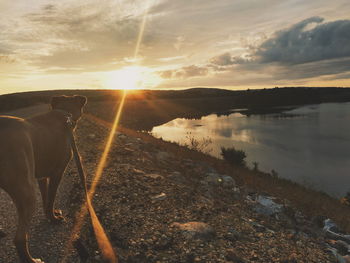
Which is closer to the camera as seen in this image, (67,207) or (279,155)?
(67,207)

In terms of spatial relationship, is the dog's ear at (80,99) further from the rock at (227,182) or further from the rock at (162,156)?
the rock at (162,156)

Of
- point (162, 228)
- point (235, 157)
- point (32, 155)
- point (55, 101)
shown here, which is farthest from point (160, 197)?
point (235, 157)

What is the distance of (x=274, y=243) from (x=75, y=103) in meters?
4.54

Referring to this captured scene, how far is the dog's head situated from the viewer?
414 cm

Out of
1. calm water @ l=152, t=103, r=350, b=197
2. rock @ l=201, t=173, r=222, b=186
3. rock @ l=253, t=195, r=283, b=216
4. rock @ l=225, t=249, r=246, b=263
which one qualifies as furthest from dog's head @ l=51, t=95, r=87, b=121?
calm water @ l=152, t=103, r=350, b=197

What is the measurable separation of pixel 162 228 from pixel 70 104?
2.75m

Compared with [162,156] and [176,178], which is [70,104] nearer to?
[176,178]

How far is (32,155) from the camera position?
2.99 m

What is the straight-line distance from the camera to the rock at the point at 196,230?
14.9 feet

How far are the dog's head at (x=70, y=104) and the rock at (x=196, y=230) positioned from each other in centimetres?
274

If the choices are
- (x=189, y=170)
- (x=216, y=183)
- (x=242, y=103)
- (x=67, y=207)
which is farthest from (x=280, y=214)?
(x=242, y=103)

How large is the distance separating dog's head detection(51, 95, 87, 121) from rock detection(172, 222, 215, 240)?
2742mm

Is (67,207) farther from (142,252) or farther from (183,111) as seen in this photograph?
(183,111)

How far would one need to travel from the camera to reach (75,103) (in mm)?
4230
